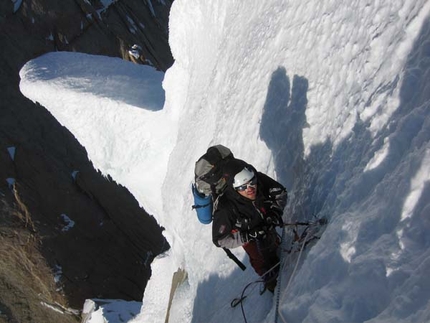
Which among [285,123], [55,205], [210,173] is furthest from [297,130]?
[55,205]

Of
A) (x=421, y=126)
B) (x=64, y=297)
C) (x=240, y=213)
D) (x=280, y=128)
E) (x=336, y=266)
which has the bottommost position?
(x=336, y=266)

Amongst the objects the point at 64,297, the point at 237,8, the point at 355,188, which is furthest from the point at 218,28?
the point at 64,297

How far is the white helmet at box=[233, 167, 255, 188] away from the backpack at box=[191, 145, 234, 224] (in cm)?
16

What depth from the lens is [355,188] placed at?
268 cm

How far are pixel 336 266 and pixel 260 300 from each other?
69.6 inches

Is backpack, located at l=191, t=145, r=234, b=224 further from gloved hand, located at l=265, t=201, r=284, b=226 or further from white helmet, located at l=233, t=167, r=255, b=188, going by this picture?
gloved hand, located at l=265, t=201, r=284, b=226

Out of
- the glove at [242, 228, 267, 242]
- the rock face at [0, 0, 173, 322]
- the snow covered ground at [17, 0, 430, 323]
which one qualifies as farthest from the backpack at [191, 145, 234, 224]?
the rock face at [0, 0, 173, 322]

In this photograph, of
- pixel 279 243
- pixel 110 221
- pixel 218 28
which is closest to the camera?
pixel 279 243

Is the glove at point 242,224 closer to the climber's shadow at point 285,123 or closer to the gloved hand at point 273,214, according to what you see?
the gloved hand at point 273,214

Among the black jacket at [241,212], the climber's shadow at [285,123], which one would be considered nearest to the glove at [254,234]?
the black jacket at [241,212]

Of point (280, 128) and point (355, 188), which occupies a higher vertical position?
point (280, 128)

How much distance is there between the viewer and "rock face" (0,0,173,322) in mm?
15289

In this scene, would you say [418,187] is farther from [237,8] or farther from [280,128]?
[237,8]

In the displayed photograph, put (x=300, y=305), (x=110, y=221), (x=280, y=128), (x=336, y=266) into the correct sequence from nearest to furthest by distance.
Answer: (x=336, y=266)
(x=300, y=305)
(x=280, y=128)
(x=110, y=221)
